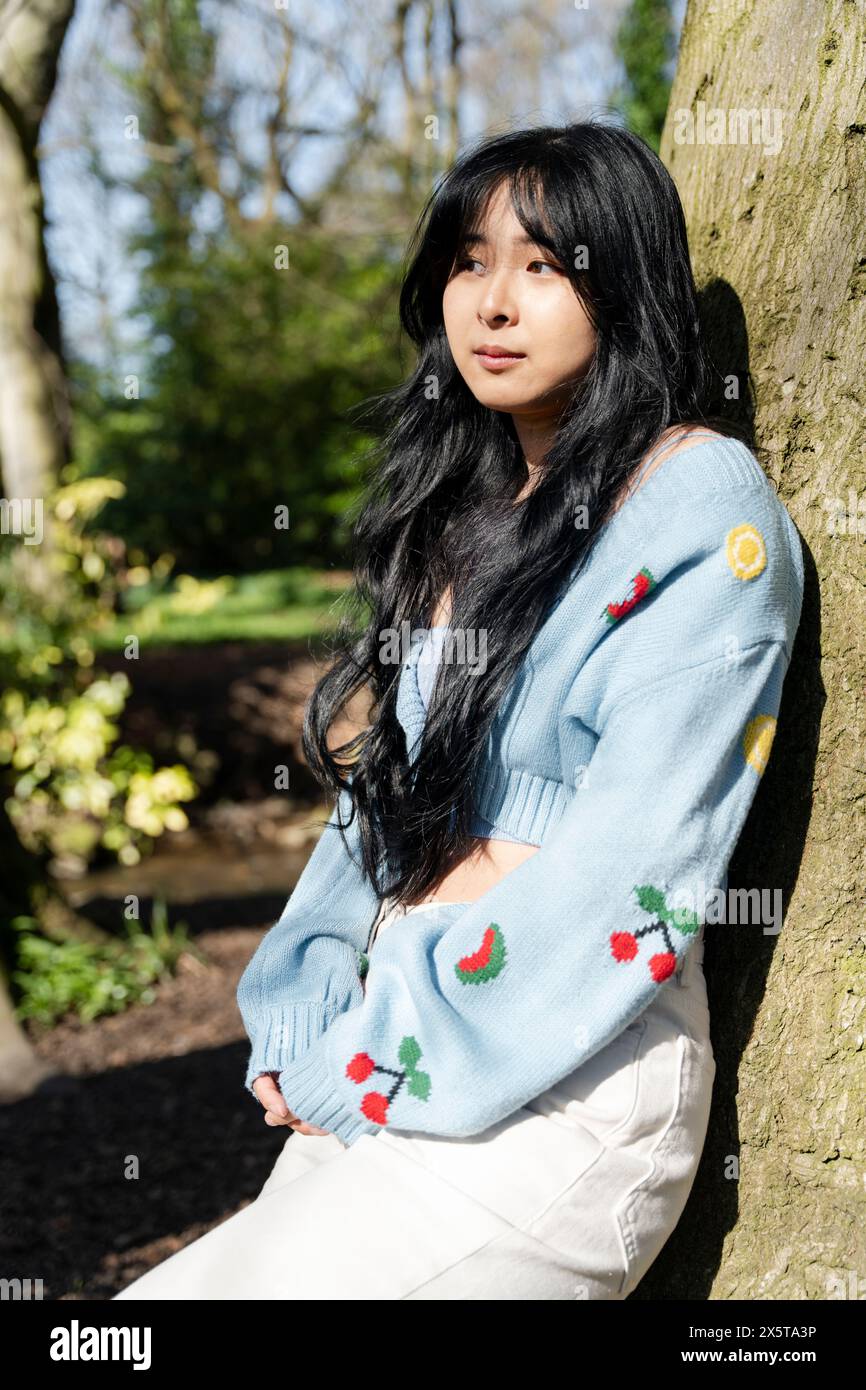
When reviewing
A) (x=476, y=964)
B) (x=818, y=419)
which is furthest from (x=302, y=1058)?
(x=818, y=419)

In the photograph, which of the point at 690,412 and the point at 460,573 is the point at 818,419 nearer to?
the point at 690,412

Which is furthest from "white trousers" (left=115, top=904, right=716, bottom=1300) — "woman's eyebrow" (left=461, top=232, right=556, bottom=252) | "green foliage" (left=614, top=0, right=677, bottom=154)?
"green foliage" (left=614, top=0, right=677, bottom=154)

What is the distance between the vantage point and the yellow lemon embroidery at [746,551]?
5.28ft

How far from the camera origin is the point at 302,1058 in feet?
5.67

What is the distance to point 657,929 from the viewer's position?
61.4 inches

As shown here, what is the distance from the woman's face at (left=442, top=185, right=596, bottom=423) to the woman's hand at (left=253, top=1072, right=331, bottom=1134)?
100 centimetres

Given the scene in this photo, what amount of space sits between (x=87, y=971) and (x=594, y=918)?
3731 mm

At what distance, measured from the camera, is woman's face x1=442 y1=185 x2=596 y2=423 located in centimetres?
177

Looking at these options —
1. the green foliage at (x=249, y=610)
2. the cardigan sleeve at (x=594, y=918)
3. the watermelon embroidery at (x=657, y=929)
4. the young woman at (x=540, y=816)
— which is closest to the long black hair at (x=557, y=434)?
the young woman at (x=540, y=816)

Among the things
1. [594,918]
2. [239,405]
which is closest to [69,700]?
[594,918]

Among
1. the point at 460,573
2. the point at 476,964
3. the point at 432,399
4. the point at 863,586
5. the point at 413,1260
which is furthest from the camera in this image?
the point at 432,399

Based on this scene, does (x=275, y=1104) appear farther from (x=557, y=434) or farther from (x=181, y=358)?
(x=181, y=358)

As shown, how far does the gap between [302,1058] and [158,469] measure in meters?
17.3

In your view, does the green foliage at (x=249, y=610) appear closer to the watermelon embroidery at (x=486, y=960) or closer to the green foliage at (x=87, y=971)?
the green foliage at (x=87, y=971)
